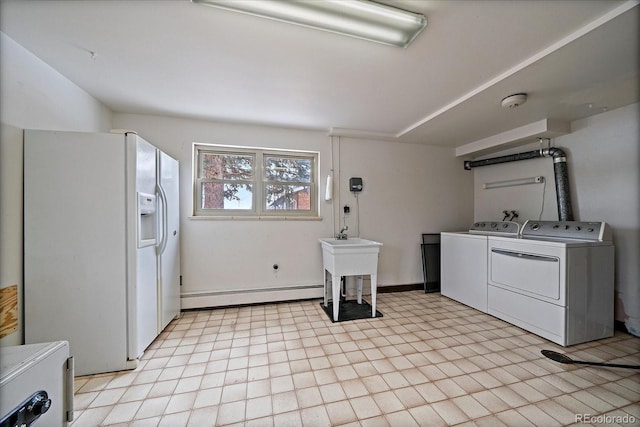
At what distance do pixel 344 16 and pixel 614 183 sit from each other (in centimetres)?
317

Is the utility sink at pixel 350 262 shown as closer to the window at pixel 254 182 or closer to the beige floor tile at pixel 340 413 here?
the window at pixel 254 182

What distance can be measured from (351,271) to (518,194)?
2686 mm

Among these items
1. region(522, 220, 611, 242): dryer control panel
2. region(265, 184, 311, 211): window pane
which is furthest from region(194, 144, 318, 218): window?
region(522, 220, 611, 242): dryer control panel

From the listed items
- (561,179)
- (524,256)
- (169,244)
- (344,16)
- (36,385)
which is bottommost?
(36,385)

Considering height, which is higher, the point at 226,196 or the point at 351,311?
the point at 226,196

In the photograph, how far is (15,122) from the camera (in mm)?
1523

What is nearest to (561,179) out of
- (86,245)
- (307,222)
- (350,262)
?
(350,262)

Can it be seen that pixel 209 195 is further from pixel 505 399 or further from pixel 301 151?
pixel 505 399

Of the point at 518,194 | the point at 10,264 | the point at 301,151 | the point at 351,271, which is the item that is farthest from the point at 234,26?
the point at 518,194

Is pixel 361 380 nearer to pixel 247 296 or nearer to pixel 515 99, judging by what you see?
pixel 247 296

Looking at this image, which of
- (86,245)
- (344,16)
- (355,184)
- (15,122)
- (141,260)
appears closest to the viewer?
(344,16)

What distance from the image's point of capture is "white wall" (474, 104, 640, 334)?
7.30 feet

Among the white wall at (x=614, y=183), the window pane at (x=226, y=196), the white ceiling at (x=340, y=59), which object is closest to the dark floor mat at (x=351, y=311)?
the window pane at (x=226, y=196)

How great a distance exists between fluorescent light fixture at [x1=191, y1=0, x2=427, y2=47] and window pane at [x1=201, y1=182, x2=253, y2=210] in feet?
6.74
